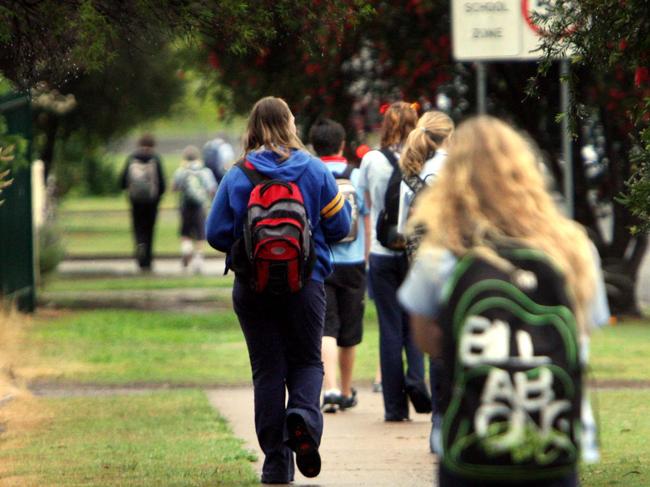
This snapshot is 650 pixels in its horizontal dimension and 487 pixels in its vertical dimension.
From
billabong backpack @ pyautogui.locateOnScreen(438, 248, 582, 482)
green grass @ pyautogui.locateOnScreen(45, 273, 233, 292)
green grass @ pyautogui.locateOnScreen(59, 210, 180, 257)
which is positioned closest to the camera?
billabong backpack @ pyautogui.locateOnScreen(438, 248, 582, 482)

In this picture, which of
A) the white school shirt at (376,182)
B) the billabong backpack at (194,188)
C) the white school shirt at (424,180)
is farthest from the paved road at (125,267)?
the white school shirt at (424,180)

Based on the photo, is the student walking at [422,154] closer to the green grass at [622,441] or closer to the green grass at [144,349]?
the green grass at [622,441]

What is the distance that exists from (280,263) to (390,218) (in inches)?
78.8

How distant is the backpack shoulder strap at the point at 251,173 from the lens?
668 centimetres

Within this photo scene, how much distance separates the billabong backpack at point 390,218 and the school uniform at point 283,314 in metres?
1.43

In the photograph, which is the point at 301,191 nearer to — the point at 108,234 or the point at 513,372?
the point at 513,372

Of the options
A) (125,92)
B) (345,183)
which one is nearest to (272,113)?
(345,183)

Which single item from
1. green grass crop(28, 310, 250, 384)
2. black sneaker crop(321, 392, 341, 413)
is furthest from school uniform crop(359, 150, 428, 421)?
green grass crop(28, 310, 250, 384)

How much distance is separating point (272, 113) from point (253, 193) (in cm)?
49

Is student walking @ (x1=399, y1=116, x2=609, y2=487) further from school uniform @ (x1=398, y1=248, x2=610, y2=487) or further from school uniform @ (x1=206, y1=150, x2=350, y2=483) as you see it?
school uniform @ (x1=206, y1=150, x2=350, y2=483)

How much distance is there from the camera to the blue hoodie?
6.69 meters

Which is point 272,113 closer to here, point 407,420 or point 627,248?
point 407,420

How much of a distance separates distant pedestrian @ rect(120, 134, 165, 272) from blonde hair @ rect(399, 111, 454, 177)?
545 inches

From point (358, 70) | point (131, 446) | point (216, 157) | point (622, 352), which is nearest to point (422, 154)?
point (131, 446)
